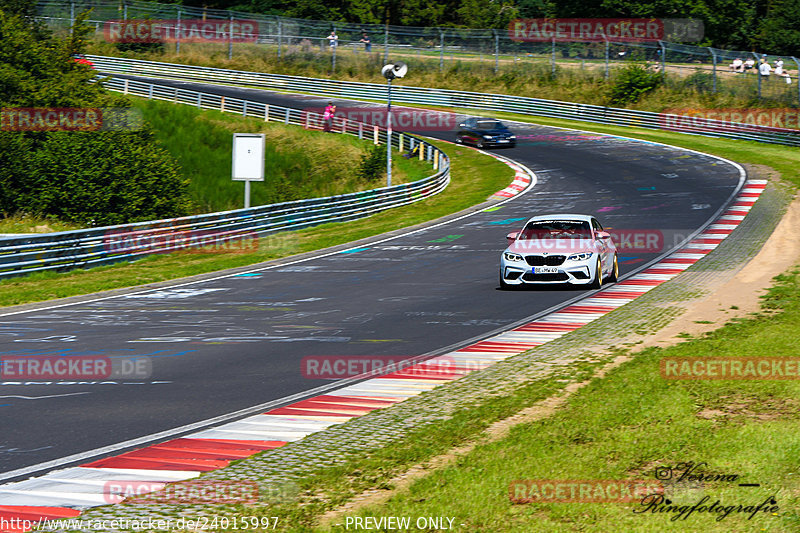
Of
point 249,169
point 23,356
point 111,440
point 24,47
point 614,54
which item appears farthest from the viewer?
point 614,54

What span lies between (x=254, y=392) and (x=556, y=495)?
4.68m

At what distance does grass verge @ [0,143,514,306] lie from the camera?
1978cm

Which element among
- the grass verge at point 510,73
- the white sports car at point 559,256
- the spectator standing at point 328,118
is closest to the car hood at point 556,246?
the white sports car at point 559,256

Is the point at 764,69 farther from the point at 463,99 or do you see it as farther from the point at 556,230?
the point at 556,230

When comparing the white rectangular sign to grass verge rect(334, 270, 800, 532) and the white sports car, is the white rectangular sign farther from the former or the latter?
grass verge rect(334, 270, 800, 532)

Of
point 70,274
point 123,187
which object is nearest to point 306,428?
point 70,274

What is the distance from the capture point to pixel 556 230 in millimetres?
17500

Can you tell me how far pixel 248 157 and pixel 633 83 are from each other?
3455 cm

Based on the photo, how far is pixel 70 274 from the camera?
21938 millimetres

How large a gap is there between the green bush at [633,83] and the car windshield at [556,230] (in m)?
41.5

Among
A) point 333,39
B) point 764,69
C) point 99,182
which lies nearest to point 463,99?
point 333,39

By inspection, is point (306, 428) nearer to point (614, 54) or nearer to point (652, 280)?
point (652, 280)

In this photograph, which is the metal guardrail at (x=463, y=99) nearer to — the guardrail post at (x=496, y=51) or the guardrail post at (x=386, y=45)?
the guardrail post at (x=386, y=45)

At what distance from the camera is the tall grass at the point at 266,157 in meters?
46.8
